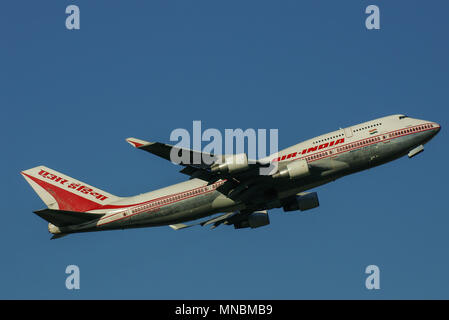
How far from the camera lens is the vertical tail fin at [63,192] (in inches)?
2539

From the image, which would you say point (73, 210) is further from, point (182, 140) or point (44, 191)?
point (182, 140)

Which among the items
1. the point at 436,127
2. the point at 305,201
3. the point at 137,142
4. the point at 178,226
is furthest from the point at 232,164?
the point at 436,127

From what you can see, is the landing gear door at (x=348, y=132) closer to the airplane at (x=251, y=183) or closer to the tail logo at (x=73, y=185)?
the airplane at (x=251, y=183)

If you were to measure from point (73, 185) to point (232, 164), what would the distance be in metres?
19.4

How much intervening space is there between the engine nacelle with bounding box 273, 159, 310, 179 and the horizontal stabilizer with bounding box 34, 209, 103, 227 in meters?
18.4

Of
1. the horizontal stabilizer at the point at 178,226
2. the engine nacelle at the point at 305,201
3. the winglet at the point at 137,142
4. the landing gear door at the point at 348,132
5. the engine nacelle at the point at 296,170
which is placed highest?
the landing gear door at the point at 348,132

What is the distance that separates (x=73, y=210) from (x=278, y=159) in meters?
21.2

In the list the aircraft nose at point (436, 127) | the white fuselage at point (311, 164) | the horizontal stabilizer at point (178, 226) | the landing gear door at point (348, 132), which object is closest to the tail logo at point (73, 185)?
the white fuselage at point (311, 164)

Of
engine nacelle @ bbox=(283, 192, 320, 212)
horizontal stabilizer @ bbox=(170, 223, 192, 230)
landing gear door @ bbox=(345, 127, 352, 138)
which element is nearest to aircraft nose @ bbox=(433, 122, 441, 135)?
landing gear door @ bbox=(345, 127, 352, 138)

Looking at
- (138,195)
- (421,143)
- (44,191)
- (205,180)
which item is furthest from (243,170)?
(44,191)

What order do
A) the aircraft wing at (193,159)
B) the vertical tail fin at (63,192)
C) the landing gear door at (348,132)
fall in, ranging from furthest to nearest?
the vertical tail fin at (63,192), the landing gear door at (348,132), the aircraft wing at (193,159)

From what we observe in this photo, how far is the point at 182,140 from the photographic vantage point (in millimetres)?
55281

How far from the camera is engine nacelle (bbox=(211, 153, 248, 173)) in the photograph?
2160 inches

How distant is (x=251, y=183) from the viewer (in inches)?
2291
